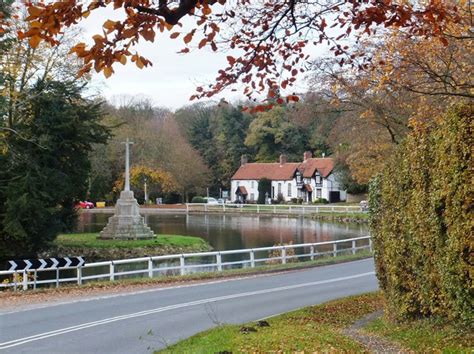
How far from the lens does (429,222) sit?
9.46m

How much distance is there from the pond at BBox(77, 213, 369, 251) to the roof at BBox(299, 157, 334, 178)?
17524 mm

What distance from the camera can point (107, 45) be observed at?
574 cm

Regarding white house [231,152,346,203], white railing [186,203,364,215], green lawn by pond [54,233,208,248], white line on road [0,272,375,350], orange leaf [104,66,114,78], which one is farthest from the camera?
white house [231,152,346,203]

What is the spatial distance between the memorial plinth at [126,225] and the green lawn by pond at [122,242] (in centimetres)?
91

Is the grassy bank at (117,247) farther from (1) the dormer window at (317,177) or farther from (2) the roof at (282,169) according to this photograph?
(1) the dormer window at (317,177)

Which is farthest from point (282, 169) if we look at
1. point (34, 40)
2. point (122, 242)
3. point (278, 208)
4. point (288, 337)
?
point (34, 40)

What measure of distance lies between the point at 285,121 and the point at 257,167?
9.10 metres

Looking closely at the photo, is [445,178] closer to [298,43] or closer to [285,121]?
[298,43]

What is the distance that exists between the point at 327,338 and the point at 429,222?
2373 millimetres

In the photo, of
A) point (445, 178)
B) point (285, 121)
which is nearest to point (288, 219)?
point (285, 121)

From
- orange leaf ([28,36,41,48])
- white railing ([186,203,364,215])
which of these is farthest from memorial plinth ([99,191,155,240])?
orange leaf ([28,36,41,48])

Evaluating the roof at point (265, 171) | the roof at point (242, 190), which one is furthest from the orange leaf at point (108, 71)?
the roof at point (242, 190)

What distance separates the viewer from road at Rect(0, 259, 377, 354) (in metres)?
11.4

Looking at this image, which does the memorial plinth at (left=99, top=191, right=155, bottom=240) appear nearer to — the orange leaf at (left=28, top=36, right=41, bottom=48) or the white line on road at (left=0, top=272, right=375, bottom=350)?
the white line on road at (left=0, top=272, right=375, bottom=350)
